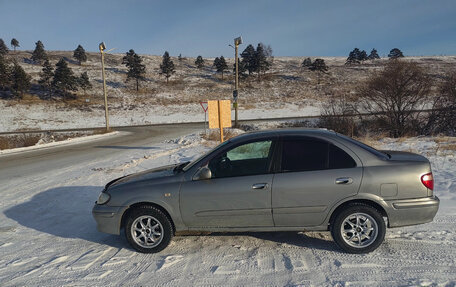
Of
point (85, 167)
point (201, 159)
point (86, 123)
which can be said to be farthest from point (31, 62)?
point (201, 159)

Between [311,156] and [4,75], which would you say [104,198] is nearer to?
[311,156]

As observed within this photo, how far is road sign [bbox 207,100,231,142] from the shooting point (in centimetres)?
1088

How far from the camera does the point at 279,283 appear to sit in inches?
123

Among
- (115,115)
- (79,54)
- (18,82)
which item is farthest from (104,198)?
(79,54)

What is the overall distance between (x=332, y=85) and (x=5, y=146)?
169ft

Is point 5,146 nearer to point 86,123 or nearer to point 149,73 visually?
point 86,123

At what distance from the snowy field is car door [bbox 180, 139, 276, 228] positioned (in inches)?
17.5

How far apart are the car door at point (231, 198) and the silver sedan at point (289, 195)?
0.04 ft

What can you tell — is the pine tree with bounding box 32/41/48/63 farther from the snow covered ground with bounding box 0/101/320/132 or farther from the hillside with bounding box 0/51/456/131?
the snow covered ground with bounding box 0/101/320/132

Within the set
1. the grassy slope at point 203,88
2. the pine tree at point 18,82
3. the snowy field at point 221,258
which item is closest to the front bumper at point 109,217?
the snowy field at point 221,258

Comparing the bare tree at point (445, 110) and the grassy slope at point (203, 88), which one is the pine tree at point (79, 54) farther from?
the bare tree at point (445, 110)

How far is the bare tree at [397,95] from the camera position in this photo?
15852 millimetres

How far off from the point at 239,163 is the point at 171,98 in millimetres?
47396

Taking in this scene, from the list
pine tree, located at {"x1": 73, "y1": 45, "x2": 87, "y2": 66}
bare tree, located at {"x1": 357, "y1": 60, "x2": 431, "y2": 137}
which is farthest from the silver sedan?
pine tree, located at {"x1": 73, "y1": 45, "x2": 87, "y2": 66}
